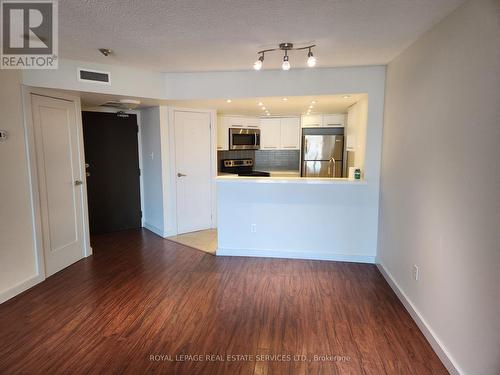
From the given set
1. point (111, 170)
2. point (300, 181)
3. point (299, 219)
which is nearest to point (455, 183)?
point (300, 181)

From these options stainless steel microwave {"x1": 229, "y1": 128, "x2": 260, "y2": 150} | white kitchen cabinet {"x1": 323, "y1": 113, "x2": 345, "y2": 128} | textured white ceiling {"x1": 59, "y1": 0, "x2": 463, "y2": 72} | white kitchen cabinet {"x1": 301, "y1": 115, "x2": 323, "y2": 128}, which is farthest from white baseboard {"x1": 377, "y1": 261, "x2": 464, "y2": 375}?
stainless steel microwave {"x1": 229, "y1": 128, "x2": 260, "y2": 150}

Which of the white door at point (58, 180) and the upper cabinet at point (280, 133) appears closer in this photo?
the white door at point (58, 180)

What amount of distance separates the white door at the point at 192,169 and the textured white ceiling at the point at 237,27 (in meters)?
1.60

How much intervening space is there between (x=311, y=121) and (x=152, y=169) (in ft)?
10.1

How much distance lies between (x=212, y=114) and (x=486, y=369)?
4.37m

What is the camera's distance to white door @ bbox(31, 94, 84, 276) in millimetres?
3244

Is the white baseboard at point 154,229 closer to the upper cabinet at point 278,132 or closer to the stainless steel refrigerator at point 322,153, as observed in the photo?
the upper cabinet at point 278,132

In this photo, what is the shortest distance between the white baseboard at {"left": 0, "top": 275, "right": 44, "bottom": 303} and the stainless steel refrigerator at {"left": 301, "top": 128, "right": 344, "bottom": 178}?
4.43 meters

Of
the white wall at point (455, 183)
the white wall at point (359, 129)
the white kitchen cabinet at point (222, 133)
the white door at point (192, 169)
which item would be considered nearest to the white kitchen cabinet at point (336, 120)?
the white wall at point (359, 129)

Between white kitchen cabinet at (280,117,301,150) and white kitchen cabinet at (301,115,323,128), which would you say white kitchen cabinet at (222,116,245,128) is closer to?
white kitchen cabinet at (280,117,301,150)

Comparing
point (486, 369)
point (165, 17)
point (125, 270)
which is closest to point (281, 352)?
point (486, 369)

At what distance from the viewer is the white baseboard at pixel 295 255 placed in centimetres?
376

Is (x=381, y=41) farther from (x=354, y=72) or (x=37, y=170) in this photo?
(x=37, y=170)

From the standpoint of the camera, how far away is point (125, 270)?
11.6 ft
